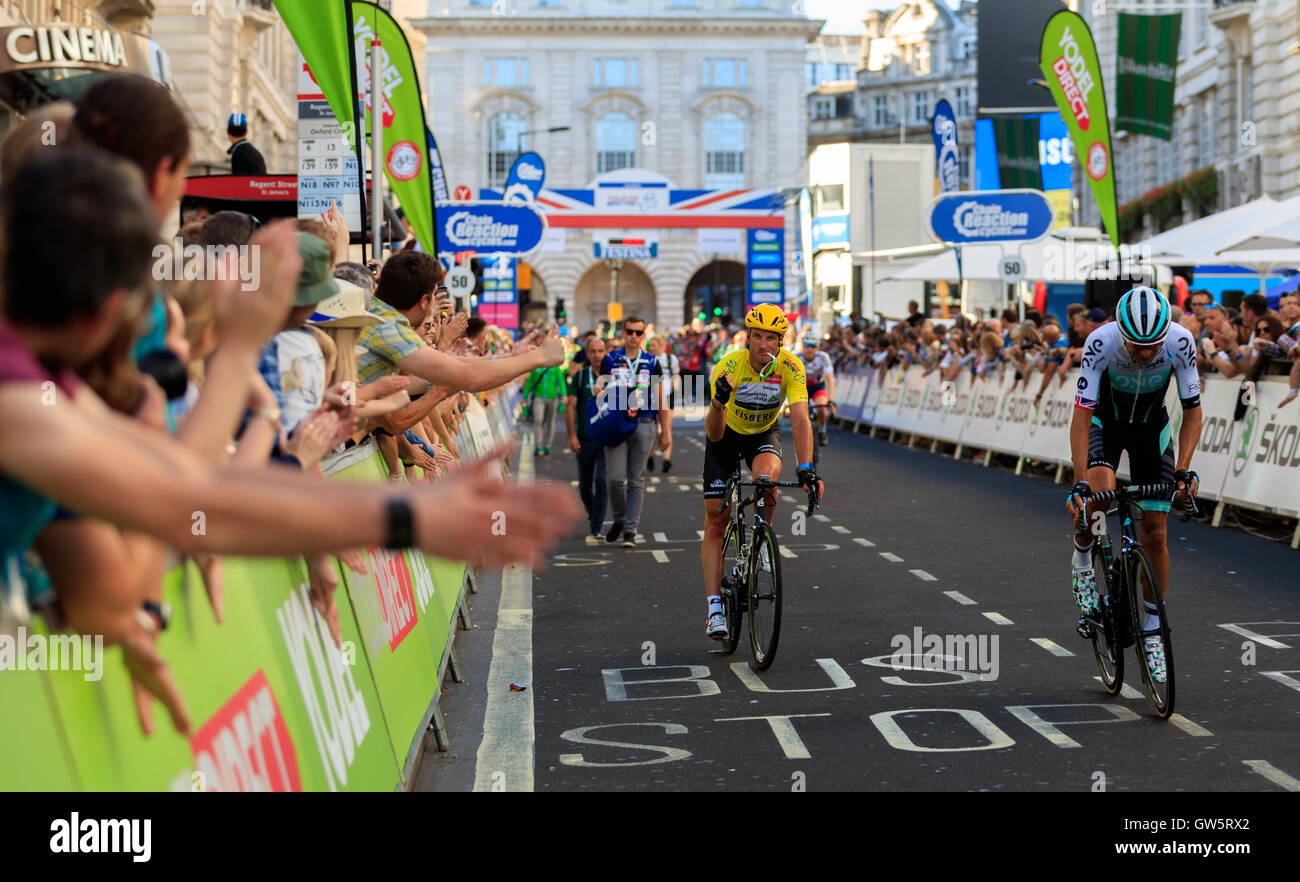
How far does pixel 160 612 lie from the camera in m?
3.25

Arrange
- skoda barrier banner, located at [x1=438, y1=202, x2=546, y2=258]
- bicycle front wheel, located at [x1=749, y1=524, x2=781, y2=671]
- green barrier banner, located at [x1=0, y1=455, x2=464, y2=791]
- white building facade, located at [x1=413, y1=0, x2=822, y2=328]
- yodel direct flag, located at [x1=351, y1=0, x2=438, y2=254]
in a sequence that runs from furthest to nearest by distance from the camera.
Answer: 1. white building facade, located at [x1=413, y1=0, x2=822, y2=328]
2. skoda barrier banner, located at [x1=438, y1=202, x2=546, y2=258]
3. yodel direct flag, located at [x1=351, y1=0, x2=438, y2=254]
4. bicycle front wheel, located at [x1=749, y1=524, x2=781, y2=671]
5. green barrier banner, located at [x1=0, y1=455, x2=464, y2=791]

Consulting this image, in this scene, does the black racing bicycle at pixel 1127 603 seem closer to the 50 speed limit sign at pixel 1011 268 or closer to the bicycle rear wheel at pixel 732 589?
the bicycle rear wheel at pixel 732 589

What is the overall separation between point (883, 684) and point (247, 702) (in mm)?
4853

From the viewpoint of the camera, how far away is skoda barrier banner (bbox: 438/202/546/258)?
26.9 meters

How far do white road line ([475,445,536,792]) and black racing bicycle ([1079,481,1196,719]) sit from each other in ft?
8.99

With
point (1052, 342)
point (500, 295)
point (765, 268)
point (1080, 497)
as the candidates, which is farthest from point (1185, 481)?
point (765, 268)

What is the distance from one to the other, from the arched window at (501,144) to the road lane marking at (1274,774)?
93.0m

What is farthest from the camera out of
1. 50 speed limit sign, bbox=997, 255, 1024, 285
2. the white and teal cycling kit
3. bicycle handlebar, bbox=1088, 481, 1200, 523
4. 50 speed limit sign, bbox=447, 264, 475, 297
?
50 speed limit sign, bbox=447, 264, 475, 297

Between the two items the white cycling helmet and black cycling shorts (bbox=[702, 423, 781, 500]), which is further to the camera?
black cycling shorts (bbox=[702, 423, 781, 500])

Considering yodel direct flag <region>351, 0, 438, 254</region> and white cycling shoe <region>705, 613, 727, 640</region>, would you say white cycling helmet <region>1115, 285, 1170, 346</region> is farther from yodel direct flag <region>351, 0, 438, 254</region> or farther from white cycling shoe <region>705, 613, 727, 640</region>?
yodel direct flag <region>351, 0, 438, 254</region>

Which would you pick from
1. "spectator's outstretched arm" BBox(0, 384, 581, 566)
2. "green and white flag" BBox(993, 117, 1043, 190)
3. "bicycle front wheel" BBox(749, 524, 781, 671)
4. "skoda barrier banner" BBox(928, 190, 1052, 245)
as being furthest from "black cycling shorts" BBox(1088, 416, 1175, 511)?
"green and white flag" BBox(993, 117, 1043, 190)

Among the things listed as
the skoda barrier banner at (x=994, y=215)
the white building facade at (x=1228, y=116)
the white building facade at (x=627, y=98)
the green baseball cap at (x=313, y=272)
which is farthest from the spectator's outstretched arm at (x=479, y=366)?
the white building facade at (x=627, y=98)
